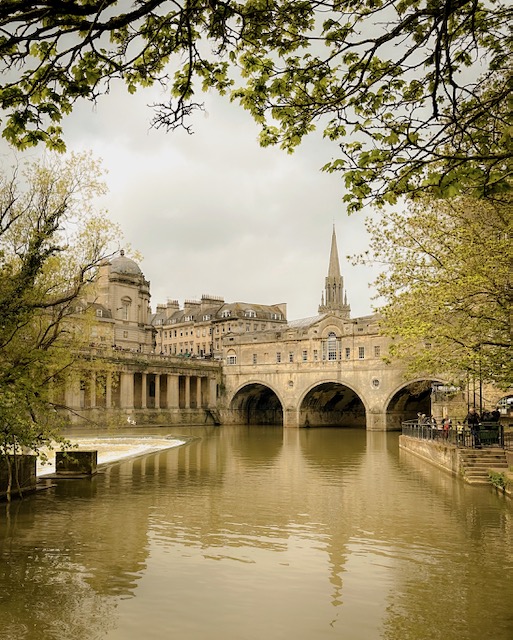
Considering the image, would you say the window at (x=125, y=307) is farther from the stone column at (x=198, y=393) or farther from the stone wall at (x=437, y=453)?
the stone wall at (x=437, y=453)

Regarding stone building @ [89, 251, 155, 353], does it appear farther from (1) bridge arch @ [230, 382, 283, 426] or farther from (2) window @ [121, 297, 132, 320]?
(1) bridge arch @ [230, 382, 283, 426]

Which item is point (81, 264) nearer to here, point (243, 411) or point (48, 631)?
point (48, 631)

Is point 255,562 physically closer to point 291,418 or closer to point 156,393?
point 291,418

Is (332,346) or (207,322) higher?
(207,322)

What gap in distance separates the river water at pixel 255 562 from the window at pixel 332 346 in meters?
38.8

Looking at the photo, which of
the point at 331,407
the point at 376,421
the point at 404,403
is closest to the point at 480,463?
the point at 376,421

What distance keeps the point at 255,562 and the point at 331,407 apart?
2240 inches

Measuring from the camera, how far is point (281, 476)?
24.0 meters

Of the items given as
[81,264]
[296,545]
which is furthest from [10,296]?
[296,545]

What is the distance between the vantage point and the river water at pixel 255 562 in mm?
8672

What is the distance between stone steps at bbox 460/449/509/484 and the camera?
21812mm

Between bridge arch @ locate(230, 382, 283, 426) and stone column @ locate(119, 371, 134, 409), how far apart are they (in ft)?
43.1

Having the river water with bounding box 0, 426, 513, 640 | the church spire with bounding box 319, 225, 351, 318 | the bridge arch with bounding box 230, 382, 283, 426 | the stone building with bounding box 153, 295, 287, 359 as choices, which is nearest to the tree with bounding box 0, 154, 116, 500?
the river water with bounding box 0, 426, 513, 640

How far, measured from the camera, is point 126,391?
2344 inches
